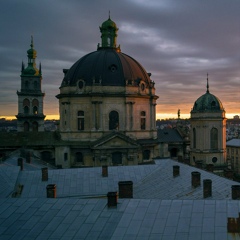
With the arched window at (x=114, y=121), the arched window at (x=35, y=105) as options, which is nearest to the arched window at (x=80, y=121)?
the arched window at (x=114, y=121)

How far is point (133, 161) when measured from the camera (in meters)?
52.6

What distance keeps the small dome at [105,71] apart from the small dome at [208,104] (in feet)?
32.4

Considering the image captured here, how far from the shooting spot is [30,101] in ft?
274

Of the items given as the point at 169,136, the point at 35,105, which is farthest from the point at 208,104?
the point at 35,105

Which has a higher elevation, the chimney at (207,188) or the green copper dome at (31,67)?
the green copper dome at (31,67)

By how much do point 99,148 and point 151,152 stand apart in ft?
32.1

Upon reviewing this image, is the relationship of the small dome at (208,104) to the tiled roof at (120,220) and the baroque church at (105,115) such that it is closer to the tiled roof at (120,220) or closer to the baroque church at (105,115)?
the baroque church at (105,115)

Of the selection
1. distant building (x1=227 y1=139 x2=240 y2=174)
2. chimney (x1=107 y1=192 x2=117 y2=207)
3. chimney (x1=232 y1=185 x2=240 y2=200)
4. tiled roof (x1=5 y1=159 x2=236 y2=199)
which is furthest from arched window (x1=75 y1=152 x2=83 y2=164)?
distant building (x1=227 y1=139 x2=240 y2=174)

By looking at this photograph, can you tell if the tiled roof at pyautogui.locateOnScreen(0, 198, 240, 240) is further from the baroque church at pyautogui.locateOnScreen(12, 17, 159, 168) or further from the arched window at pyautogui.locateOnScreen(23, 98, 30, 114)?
the arched window at pyautogui.locateOnScreen(23, 98, 30, 114)

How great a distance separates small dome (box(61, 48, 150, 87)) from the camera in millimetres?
54531

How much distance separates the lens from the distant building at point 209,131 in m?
58.3

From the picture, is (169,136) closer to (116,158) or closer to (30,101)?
(116,158)

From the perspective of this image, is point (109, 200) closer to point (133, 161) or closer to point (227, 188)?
point (227, 188)

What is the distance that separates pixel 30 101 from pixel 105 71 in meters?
34.7
